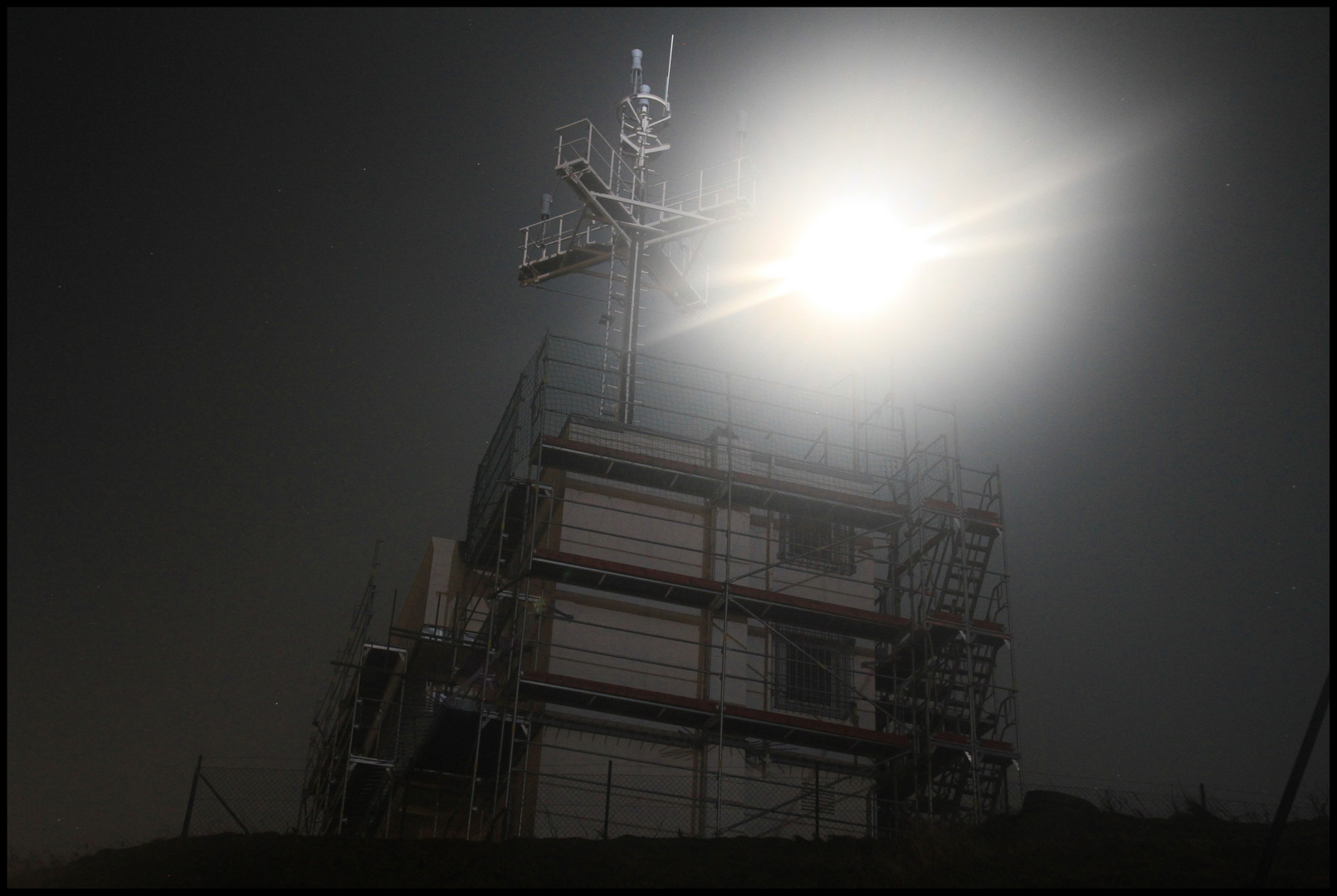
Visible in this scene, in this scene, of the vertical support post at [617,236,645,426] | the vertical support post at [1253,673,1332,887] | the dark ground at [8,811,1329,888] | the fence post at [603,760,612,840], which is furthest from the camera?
the vertical support post at [617,236,645,426]

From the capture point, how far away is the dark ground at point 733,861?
18.2m

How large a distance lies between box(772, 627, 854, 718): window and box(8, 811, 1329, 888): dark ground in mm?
6966

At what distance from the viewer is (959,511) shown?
95.6ft

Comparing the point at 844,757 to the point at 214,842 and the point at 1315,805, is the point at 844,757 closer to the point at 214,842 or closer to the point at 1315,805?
the point at 1315,805

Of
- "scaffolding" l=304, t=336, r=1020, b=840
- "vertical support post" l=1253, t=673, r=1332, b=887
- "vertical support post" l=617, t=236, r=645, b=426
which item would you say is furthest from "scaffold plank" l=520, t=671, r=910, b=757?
"vertical support post" l=1253, t=673, r=1332, b=887

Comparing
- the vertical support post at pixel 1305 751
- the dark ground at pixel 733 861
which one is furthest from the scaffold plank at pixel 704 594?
the vertical support post at pixel 1305 751

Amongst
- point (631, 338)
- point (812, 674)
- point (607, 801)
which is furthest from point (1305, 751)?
point (631, 338)

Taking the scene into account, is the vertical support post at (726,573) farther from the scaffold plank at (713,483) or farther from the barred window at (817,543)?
the barred window at (817,543)

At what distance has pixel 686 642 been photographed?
27.1 m

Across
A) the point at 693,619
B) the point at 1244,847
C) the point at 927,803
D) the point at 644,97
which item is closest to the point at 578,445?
the point at 693,619

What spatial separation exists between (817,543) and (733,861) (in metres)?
11.1

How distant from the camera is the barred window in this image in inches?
1165

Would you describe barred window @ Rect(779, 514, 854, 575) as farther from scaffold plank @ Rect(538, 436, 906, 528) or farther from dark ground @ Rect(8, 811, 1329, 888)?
dark ground @ Rect(8, 811, 1329, 888)

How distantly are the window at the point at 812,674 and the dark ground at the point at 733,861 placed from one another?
697 cm
